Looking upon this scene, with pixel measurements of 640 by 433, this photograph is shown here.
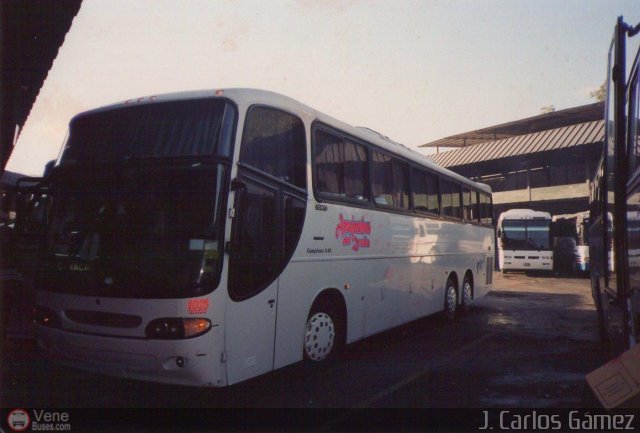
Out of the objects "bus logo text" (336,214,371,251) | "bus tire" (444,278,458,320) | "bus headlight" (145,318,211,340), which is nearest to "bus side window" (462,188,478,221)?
"bus tire" (444,278,458,320)

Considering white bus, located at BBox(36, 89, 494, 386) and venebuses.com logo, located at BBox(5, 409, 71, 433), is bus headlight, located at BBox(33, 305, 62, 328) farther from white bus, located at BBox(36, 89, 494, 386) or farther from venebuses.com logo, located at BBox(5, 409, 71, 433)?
venebuses.com logo, located at BBox(5, 409, 71, 433)

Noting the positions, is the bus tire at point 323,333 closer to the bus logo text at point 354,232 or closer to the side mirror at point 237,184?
the bus logo text at point 354,232

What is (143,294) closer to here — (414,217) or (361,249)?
(361,249)

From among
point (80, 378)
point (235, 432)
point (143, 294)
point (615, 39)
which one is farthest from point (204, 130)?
point (615, 39)

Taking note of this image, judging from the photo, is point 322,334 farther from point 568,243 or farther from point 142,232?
point 568,243

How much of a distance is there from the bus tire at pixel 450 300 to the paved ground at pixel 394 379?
4.63 feet

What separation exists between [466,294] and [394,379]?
6.60 metres

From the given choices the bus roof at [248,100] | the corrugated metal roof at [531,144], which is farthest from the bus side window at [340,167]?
the corrugated metal roof at [531,144]

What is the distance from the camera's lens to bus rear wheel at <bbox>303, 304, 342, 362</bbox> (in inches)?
239

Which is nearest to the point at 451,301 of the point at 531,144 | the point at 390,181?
the point at 390,181

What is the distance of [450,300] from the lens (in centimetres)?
1119

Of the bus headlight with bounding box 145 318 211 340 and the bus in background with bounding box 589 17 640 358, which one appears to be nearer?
the bus in background with bounding box 589 17 640 358

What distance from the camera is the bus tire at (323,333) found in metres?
6.06

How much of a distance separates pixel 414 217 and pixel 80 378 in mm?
5733
